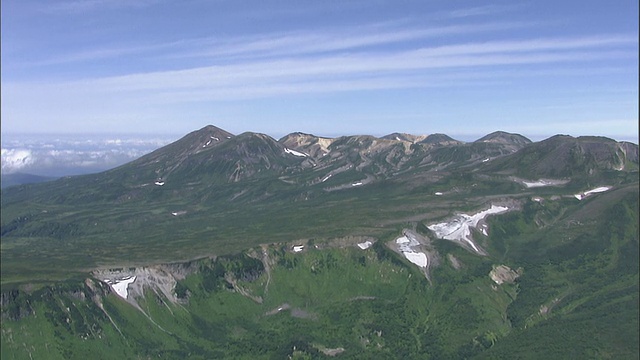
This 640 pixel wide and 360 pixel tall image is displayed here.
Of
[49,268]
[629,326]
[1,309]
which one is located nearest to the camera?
[1,309]

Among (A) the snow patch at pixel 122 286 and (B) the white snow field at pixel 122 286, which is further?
(A) the snow patch at pixel 122 286

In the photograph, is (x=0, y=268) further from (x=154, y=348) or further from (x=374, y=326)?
(x=374, y=326)

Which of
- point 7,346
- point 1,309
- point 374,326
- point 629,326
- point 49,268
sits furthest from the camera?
point 49,268

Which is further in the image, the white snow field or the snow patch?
the snow patch

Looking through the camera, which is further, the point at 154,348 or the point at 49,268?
the point at 49,268

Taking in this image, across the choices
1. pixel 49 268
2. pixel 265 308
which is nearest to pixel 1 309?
pixel 49 268

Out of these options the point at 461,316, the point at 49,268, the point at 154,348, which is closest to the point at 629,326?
the point at 461,316

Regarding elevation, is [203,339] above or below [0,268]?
below

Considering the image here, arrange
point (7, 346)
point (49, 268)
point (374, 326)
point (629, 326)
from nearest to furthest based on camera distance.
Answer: point (7, 346) → point (629, 326) → point (374, 326) → point (49, 268)

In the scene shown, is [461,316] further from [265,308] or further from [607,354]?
[265,308]
